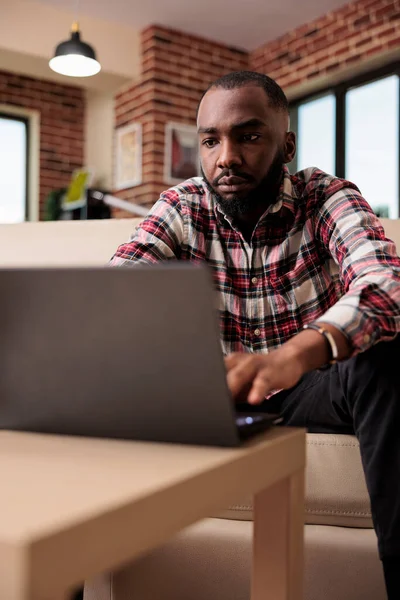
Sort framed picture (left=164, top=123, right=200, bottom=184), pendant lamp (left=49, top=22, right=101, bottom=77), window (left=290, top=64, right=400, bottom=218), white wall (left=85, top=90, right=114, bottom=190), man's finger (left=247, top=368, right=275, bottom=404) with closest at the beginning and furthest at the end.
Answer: man's finger (left=247, top=368, right=275, bottom=404)
pendant lamp (left=49, top=22, right=101, bottom=77)
window (left=290, top=64, right=400, bottom=218)
framed picture (left=164, top=123, right=200, bottom=184)
white wall (left=85, top=90, right=114, bottom=190)

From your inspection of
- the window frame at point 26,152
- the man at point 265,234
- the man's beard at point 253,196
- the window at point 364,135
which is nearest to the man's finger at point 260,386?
the man at point 265,234

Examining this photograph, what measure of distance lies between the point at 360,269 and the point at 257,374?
0.49m

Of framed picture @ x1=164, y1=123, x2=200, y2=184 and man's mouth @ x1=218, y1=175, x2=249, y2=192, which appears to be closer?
man's mouth @ x1=218, y1=175, x2=249, y2=192

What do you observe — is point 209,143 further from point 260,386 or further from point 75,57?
point 75,57

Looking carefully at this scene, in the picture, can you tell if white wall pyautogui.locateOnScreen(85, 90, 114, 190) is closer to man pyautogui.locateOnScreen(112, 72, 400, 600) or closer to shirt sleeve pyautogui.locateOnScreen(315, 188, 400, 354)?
man pyautogui.locateOnScreen(112, 72, 400, 600)

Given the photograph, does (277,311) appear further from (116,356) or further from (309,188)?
(116,356)

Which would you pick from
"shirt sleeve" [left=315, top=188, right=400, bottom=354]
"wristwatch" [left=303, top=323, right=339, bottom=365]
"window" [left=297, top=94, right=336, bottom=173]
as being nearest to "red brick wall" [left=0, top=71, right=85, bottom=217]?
"window" [left=297, top=94, right=336, bottom=173]

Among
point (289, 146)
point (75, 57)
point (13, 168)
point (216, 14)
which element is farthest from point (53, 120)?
point (289, 146)

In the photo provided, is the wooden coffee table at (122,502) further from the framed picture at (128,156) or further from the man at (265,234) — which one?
the framed picture at (128,156)

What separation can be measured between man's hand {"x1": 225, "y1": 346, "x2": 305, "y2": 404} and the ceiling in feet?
15.6

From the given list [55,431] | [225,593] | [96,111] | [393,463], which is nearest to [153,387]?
[55,431]

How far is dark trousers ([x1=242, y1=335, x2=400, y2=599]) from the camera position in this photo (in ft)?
2.79

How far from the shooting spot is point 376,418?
0.92 metres

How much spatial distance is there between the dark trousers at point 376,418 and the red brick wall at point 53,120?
220 inches
